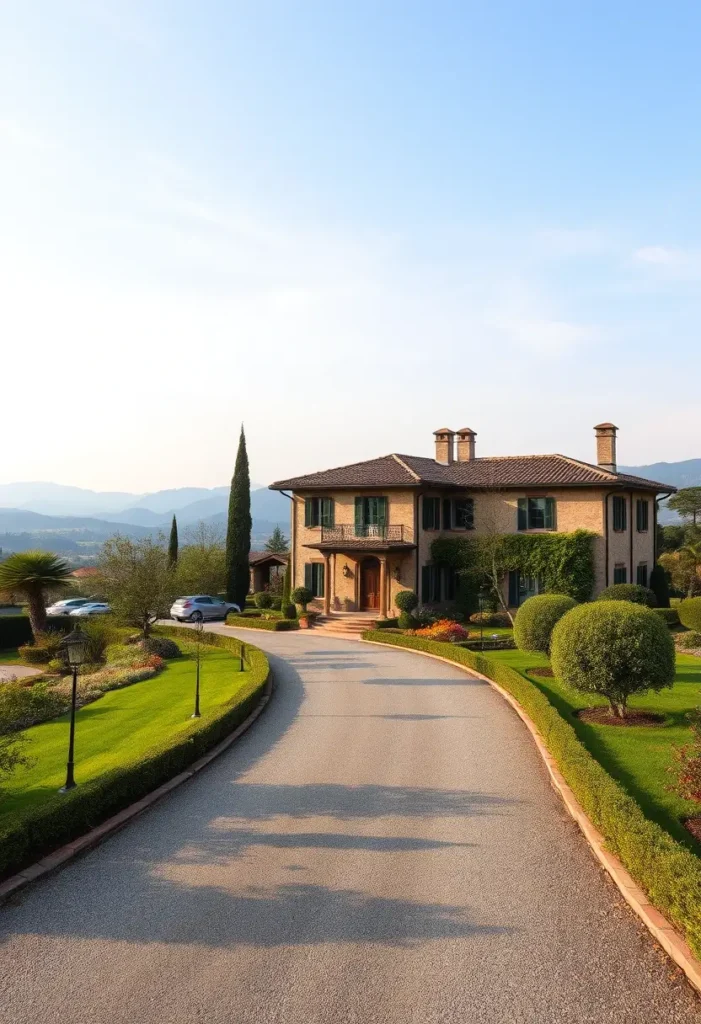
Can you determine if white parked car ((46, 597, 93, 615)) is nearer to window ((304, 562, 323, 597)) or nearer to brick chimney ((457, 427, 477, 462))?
window ((304, 562, 323, 597))

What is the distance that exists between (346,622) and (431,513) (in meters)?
6.44

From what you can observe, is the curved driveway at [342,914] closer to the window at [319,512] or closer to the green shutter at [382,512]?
the green shutter at [382,512]

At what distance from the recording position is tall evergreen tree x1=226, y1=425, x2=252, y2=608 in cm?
4416

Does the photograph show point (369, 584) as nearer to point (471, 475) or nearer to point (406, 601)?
point (406, 601)

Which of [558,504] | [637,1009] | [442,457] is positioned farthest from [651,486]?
[637,1009]

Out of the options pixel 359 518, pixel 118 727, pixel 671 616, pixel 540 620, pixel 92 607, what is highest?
pixel 359 518

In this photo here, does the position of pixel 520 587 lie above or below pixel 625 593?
above

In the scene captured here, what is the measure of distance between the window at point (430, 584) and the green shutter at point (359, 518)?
11.1 ft

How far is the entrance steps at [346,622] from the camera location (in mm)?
34281

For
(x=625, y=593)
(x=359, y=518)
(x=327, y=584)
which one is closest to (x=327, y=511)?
(x=359, y=518)

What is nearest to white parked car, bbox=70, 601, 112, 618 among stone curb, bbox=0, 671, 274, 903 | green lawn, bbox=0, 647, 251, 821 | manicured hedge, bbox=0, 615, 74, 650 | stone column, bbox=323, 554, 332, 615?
manicured hedge, bbox=0, 615, 74, 650

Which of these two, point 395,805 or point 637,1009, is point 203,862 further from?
point 637,1009

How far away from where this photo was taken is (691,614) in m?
31.7

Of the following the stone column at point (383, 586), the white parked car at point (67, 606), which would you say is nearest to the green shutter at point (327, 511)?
the stone column at point (383, 586)
